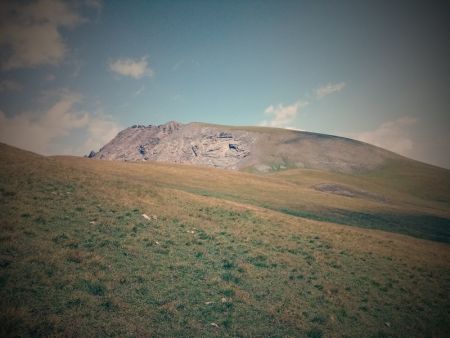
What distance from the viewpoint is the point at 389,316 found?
46.4 ft

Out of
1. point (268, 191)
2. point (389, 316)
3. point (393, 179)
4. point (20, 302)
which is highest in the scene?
point (393, 179)

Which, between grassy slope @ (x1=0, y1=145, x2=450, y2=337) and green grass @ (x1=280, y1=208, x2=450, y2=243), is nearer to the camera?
grassy slope @ (x1=0, y1=145, x2=450, y2=337)

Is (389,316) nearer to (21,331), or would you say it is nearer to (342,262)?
(342,262)

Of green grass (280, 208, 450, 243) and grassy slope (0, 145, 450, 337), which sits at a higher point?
green grass (280, 208, 450, 243)

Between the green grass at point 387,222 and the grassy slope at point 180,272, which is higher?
the green grass at point 387,222

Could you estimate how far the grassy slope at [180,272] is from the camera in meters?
10.0

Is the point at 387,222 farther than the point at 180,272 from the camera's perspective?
Yes

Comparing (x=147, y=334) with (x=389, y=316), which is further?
(x=389, y=316)

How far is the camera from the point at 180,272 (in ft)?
46.5

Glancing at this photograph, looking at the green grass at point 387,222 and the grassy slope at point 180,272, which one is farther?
the green grass at point 387,222

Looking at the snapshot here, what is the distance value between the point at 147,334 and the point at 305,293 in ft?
31.2

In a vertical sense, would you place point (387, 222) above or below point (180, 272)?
above

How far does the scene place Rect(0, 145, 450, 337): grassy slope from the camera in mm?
10039

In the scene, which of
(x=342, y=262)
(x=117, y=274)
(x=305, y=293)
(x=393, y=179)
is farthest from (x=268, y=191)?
(x=393, y=179)
